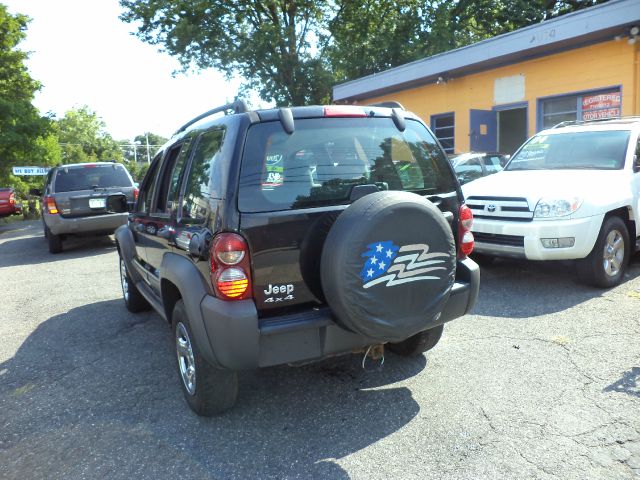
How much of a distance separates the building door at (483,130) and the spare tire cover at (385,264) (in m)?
11.7

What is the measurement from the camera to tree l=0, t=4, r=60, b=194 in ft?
66.1

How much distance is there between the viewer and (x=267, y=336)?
270 centimetres

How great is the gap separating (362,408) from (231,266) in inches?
50.2

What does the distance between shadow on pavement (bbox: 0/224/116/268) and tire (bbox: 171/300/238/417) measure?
736 cm

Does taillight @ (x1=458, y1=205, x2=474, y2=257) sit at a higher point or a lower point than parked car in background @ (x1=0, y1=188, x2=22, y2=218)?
higher

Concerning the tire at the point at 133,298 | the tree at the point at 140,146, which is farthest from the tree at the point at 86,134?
the tire at the point at 133,298

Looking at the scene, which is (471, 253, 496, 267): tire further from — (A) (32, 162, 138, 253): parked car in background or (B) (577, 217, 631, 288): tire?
(A) (32, 162, 138, 253): parked car in background

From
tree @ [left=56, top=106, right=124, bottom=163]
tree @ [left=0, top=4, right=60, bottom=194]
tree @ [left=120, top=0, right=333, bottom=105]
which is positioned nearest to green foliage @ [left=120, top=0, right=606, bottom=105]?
tree @ [left=120, top=0, right=333, bottom=105]

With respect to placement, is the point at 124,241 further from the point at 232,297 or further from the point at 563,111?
the point at 563,111

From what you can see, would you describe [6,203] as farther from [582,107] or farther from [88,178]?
[582,107]

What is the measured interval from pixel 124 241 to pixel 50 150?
72.8 feet

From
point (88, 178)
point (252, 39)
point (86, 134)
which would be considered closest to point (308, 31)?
point (252, 39)

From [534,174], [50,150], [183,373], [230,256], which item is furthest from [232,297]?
[50,150]

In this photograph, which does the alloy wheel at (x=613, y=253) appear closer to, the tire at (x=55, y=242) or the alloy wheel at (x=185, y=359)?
the alloy wheel at (x=185, y=359)
